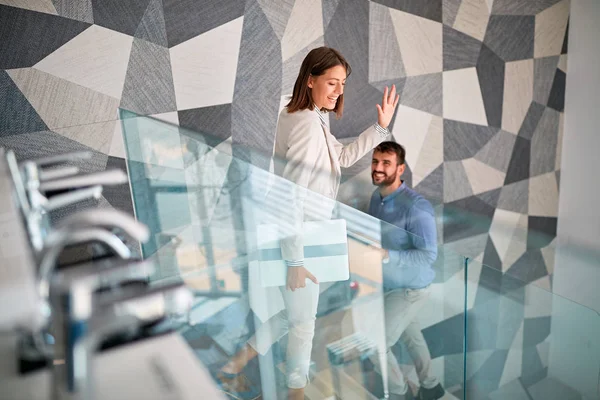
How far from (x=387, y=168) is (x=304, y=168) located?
4.01ft

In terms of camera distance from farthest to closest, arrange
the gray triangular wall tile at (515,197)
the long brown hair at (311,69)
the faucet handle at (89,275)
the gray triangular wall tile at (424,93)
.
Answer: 1. the gray triangular wall tile at (515,197)
2. the gray triangular wall tile at (424,93)
3. the long brown hair at (311,69)
4. the faucet handle at (89,275)

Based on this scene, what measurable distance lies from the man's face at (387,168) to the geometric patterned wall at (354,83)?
0.12 m

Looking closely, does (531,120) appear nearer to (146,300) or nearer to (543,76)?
(543,76)

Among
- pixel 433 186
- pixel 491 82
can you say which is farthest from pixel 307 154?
pixel 491 82

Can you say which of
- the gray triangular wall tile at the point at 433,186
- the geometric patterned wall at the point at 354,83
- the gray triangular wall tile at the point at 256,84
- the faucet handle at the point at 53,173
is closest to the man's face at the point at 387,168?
the geometric patterned wall at the point at 354,83

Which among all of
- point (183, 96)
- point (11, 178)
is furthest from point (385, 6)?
point (11, 178)

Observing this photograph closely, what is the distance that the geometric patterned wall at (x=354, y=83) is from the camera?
254cm

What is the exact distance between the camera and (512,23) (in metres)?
4.09

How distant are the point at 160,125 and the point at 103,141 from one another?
2.55ft

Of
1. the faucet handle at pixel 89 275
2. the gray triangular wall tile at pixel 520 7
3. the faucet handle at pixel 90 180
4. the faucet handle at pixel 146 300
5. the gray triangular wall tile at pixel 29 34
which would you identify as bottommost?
the faucet handle at pixel 146 300

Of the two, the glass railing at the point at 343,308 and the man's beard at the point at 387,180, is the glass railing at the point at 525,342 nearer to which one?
the glass railing at the point at 343,308

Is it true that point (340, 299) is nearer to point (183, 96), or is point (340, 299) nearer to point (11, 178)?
point (11, 178)

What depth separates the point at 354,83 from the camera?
11.4 feet

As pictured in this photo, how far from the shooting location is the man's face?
3.11 m
